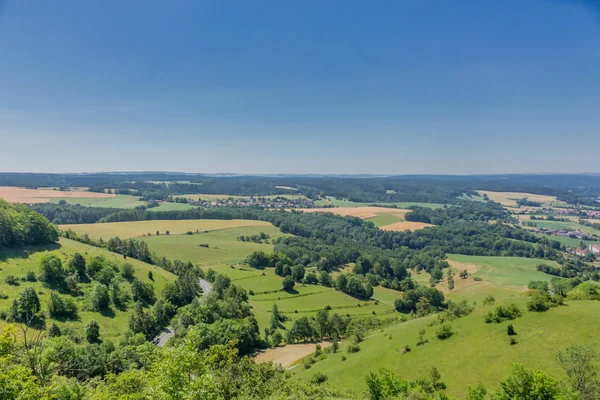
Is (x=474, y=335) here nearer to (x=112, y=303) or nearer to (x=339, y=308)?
(x=339, y=308)

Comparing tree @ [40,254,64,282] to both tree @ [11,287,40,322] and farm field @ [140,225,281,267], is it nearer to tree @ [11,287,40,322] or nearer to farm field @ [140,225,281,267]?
tree @ [11,287,40,322]

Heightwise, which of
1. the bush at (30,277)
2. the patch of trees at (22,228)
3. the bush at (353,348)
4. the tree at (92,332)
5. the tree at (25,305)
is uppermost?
→ the patch of trees at (22,228)

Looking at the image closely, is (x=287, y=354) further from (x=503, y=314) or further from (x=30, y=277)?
(x=30, y=277)

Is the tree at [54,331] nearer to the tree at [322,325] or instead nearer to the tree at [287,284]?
the tree at [322,325]

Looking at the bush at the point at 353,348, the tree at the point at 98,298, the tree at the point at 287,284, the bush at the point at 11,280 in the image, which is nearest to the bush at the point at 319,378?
the bush at the point at 353,348

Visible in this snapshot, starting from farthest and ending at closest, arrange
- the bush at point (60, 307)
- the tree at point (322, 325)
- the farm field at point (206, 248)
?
the farm field at point (206, 248), the tree at point (322, 325), the bush at point (60, 307)

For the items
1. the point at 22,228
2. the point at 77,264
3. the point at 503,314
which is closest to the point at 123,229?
the point at 22,228

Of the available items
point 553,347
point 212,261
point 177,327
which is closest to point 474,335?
point 553,347
